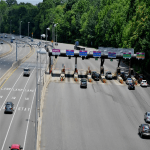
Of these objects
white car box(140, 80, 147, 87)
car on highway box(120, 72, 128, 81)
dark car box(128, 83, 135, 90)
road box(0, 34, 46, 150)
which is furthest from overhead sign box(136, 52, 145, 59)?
road box(0, 34, 46, 150)

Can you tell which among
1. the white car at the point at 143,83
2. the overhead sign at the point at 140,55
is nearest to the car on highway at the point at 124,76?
the overhead sign at the point at 140,55

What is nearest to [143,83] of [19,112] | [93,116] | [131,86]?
[131,86]

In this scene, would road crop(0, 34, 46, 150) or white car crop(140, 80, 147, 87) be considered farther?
white car crop(140, 80, 147, 87)

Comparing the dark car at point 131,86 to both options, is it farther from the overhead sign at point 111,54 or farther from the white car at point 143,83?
the overhead sign at point 111,54

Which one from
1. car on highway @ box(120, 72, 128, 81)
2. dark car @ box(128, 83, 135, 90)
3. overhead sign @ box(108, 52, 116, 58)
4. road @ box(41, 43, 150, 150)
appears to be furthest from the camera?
car on highway @ box(120, 72, 128, 81)

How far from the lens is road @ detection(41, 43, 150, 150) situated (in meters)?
53.1

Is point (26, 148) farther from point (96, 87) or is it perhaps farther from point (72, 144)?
point (96, 87)

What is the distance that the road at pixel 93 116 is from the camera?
5306 cm

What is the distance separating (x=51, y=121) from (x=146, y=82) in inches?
1331

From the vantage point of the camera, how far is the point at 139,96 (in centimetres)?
7844

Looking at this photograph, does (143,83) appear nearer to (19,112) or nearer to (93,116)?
(93,116)

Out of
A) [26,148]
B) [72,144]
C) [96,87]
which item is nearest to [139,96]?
[96,87]

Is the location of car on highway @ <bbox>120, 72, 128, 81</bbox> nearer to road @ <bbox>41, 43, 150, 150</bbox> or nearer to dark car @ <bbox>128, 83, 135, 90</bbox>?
road @ <bbox>41, 43, 150, 150</bbox>

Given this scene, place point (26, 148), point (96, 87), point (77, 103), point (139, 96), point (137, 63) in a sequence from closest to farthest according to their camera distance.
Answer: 1. point (26, 148)
2. point (77, 103)
3. point (139, 96)
4. point (96, 87)
5. point (137, 63)
